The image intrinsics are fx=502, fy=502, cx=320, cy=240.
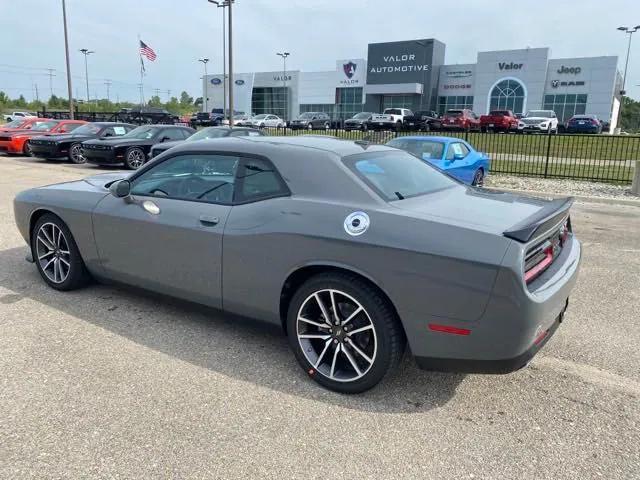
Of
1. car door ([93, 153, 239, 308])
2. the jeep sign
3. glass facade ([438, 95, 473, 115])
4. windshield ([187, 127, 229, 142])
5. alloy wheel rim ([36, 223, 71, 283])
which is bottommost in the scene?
alloy wheel rim ([36, 223, 71, 283])

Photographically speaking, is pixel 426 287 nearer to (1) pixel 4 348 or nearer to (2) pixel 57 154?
(1) pixel 4 348

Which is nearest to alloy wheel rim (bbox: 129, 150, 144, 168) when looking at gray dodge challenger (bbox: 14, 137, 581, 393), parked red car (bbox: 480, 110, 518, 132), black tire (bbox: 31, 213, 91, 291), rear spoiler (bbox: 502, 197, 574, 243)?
black tire (bbox: 31, 213, 91, 291)

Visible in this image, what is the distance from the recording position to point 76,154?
16969mm

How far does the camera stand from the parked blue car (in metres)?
10.6

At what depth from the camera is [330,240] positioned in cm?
295

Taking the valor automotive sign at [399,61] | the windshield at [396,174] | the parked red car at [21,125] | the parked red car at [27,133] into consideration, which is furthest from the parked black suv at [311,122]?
the windshield at [396,174]

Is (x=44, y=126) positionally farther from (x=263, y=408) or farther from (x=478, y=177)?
(x=263, y=408)

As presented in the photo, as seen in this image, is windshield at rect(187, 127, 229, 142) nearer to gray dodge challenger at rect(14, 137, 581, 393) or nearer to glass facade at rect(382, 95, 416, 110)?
gray dodge challenger at rect(14, 137, 581, 393)

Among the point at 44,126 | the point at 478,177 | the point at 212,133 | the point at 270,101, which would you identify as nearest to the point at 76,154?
the point at 44,126

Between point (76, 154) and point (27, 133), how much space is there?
13.3 ft

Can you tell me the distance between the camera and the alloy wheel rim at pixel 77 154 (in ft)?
55.3

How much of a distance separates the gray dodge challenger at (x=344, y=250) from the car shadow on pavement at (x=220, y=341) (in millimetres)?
127

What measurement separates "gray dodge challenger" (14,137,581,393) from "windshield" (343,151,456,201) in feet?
0.05

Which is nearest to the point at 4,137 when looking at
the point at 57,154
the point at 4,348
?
the point at 57,154
